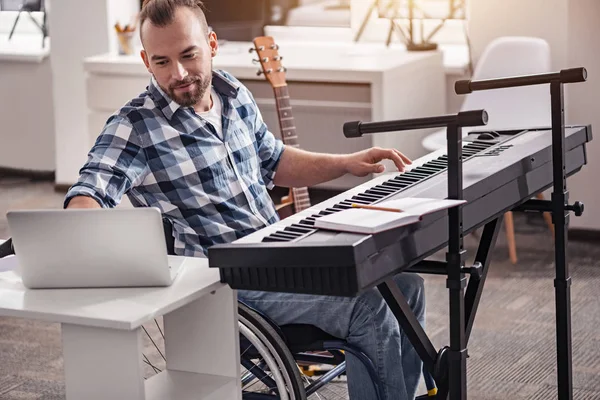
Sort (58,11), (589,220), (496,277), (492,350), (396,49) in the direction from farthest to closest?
(58,11), (396,49), (589,220), (496,277), (492,350)

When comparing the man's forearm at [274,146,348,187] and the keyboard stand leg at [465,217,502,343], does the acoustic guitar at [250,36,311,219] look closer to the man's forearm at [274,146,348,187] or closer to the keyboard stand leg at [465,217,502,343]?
the man's forearm at [274,146,348,187]

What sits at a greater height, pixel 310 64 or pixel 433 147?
pixel 310 64

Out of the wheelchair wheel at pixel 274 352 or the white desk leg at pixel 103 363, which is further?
the wheelchair wheel at pixel 274 352

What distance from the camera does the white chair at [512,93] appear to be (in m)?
4.43

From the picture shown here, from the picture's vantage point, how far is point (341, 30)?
5613mm

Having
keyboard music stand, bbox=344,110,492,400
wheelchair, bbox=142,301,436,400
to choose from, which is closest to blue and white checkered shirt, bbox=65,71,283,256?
wheelchair, bbox=142,301,436,400

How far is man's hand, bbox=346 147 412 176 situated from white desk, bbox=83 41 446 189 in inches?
68.7

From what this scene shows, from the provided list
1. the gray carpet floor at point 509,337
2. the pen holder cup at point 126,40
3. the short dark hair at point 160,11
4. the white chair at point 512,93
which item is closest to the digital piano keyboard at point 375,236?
the short dark hair at point 160,11

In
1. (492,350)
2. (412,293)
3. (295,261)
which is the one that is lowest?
(492,350)

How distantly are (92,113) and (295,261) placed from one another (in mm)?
→ 3438

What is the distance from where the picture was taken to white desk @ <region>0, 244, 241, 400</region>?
1.85 metres

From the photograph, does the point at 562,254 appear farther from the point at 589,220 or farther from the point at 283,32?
the point at 283,32

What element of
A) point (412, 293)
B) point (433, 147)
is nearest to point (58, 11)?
point (433, 147)

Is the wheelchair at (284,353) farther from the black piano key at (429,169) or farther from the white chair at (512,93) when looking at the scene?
the white chair at (512,93)
